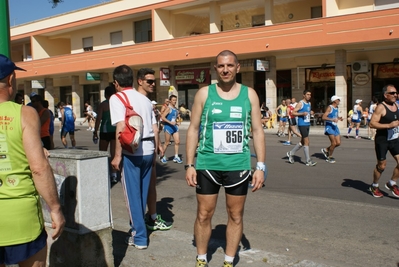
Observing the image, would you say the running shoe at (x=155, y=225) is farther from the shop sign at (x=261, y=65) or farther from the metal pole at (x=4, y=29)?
the shop sign at (x=261, y=65)

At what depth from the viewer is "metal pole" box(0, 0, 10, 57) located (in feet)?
16.3

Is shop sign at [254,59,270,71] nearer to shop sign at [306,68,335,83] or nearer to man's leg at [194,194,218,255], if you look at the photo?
shop sign at [306,68,335,83]

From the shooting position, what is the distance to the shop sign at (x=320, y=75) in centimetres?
2605

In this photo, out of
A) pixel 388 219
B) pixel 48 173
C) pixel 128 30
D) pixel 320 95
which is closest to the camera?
pixel 48 173

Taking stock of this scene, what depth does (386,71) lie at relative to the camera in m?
24.2

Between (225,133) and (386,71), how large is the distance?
74.4 feet

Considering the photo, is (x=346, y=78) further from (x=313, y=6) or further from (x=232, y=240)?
(x=232, y=240)

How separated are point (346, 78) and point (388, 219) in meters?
19.2

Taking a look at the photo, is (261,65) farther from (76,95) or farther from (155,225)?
(155,225)

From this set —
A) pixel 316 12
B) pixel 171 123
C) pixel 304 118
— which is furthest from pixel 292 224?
pixel 316 12

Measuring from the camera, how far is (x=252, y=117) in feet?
13.5

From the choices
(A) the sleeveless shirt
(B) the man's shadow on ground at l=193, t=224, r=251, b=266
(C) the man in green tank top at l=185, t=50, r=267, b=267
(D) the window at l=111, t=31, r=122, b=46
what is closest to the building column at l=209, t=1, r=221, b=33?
(D) the window at l=111, t=31, r=122, b=46

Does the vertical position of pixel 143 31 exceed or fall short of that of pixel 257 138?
it exceeds it

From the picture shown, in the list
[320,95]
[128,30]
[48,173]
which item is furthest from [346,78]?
[48,173]
